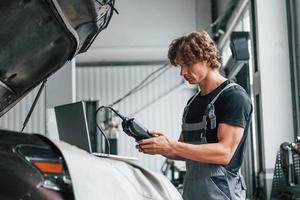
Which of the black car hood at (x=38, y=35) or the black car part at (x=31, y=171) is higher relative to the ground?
the black car hood at (x=38, y=35)

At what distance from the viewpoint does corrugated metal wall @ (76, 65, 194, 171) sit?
32.6 feet

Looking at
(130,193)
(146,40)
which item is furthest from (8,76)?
(146,40)

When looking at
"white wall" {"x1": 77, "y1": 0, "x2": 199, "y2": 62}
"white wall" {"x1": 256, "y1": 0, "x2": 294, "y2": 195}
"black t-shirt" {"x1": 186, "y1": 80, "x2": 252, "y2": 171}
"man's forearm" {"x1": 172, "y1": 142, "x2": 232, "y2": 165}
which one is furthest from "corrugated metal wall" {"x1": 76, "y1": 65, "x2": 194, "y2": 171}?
"man's forearm" {"x1": 172, "y1": 142, "x2": 232, "y2": 165}

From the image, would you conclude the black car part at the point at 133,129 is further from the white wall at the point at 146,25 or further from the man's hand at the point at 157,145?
the white wall at the point at 146,25

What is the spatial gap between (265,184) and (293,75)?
3.27ft

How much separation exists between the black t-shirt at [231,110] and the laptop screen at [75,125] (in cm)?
51

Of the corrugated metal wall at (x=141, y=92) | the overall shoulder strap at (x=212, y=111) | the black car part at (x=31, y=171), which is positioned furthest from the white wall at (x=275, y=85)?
the corrugated metal wall at (x=141, y=92)

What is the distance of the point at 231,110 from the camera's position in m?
2.22

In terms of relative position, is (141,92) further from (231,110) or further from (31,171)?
(31,171)

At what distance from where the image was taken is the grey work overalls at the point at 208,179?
2238 millimetres

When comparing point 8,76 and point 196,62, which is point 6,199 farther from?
point 196,62

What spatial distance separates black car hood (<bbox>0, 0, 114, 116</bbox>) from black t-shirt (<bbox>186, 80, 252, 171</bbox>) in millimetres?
578

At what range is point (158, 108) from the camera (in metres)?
9.98

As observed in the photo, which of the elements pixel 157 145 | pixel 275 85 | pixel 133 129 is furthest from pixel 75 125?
pixel 275 85
